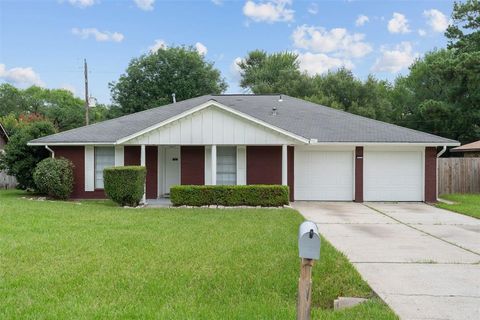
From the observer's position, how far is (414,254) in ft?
23.2

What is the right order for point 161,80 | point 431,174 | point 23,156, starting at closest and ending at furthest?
point 431,174 → point 23,156 → point 161,80

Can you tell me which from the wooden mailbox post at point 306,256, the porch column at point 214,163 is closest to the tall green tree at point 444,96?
the porch column at point 214,163

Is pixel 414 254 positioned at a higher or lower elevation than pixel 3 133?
lower

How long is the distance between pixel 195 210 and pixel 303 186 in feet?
16.9

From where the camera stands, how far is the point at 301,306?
348 cm

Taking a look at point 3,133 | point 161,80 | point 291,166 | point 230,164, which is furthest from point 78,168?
point 161,80

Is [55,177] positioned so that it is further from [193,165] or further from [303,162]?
[303,162]

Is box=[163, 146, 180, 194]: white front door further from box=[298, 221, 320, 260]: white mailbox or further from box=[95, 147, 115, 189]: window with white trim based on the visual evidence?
box=[298, 221, 320, 260]: white mailbox

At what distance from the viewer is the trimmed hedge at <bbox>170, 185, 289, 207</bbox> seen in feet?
46.2

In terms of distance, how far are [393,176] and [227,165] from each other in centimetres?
631

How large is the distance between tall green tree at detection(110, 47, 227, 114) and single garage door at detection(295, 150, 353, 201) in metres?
22.4

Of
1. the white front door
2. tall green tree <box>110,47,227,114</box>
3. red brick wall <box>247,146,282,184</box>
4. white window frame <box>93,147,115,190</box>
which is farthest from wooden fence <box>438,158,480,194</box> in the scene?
tall green tree <box>110,47,227,114</box>

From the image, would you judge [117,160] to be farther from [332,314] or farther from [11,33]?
[332,314]

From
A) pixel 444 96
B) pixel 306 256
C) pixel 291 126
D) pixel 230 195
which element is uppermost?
pixel 444 96
